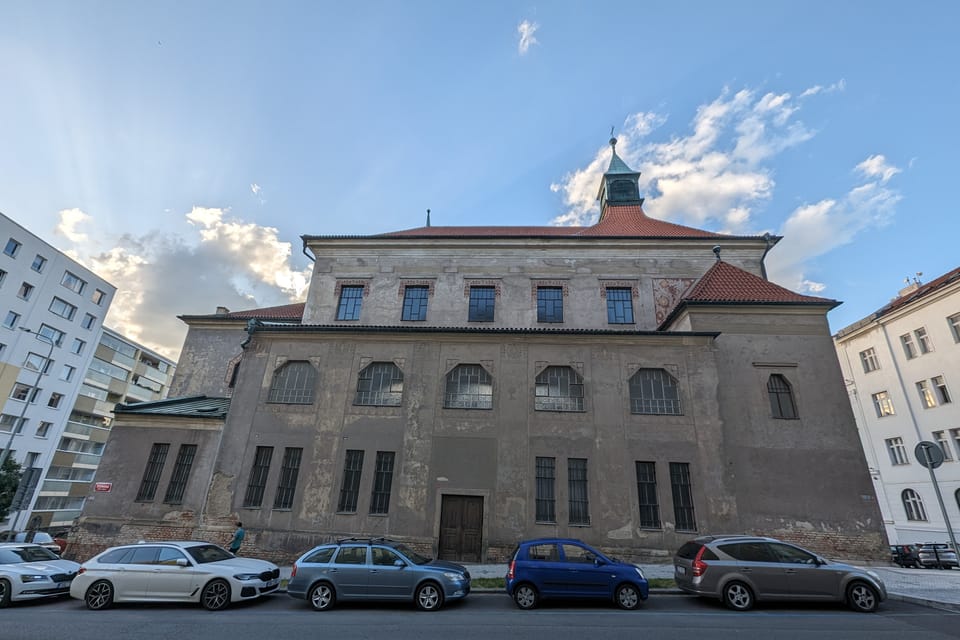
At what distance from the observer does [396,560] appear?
9.58 metres

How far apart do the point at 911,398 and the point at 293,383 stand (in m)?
36.7

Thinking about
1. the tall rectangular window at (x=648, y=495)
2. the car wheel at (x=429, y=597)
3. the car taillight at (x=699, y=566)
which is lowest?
the car wheel at (x=429, y=597)

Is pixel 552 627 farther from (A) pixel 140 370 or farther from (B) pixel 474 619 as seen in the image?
(A) pixel 140 370

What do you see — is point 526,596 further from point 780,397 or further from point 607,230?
point 607,230

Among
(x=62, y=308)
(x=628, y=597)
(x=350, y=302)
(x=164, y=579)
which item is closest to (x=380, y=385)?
(x=350, y=302)

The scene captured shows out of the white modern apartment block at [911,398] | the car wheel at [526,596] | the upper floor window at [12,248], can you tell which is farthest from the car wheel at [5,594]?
the upper floor window at [12,248]

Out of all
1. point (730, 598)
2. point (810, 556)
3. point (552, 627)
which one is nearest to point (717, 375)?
point (810, 556)

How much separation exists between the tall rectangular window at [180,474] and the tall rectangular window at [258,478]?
2.56 m

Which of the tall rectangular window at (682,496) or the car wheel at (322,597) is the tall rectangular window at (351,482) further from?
the tall rectangular window at (682,496)

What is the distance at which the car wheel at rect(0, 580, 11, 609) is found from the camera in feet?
32.9

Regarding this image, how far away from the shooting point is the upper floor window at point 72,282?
41.8 metres

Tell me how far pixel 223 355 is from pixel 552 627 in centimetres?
2298

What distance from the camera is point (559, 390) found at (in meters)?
16.7

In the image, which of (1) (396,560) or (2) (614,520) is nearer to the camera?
(1) (396,560)
